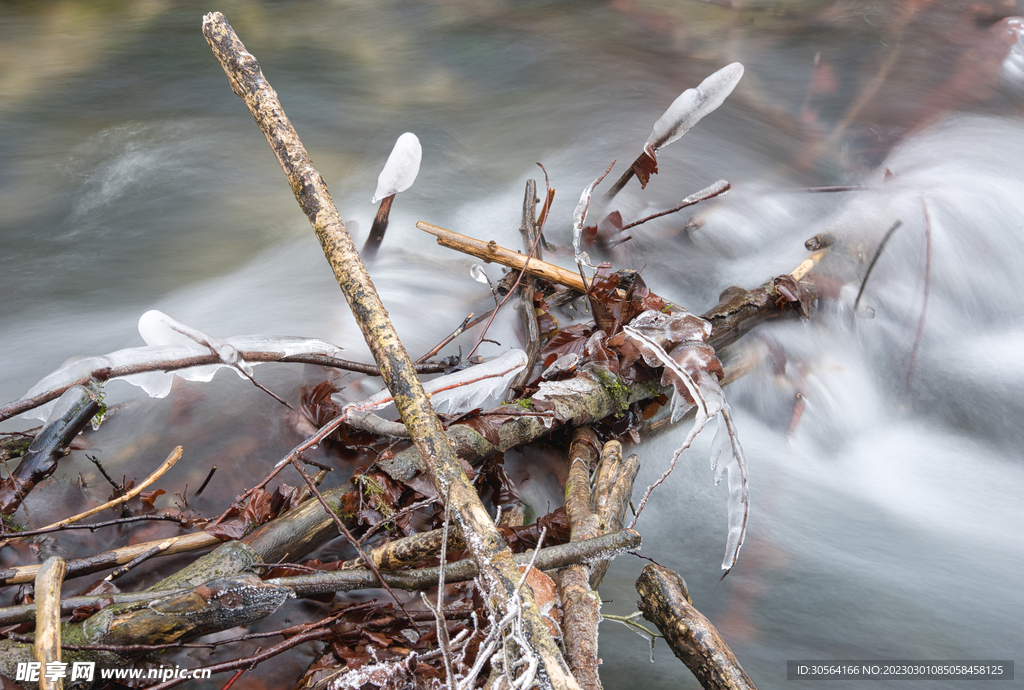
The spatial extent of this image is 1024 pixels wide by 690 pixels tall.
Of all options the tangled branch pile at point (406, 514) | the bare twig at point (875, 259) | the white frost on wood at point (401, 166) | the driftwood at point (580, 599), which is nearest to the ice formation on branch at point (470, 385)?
the tangled branch pile at point (406, 514)

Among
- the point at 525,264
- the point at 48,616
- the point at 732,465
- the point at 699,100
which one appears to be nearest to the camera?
the point at 48,616

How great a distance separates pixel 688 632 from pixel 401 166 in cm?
225

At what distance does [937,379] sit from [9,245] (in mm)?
5800

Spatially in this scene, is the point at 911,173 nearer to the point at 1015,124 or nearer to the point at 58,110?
the point at 1015,124

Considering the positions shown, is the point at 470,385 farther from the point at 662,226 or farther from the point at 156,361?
the point at 662,226

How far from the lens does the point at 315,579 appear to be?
66.7 inches

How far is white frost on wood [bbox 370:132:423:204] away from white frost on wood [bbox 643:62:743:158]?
1.22 meters

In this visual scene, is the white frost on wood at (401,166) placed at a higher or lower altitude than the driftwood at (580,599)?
higher

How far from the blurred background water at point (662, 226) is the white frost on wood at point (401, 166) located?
0.68 m

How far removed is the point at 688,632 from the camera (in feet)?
5.46

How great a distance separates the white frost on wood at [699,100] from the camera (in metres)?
3.07

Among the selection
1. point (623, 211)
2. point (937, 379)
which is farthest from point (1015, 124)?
point (623, 211)

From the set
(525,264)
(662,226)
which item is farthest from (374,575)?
(662,226)

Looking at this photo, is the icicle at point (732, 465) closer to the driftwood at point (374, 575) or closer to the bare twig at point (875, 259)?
the driftwood at point (374, 575)
